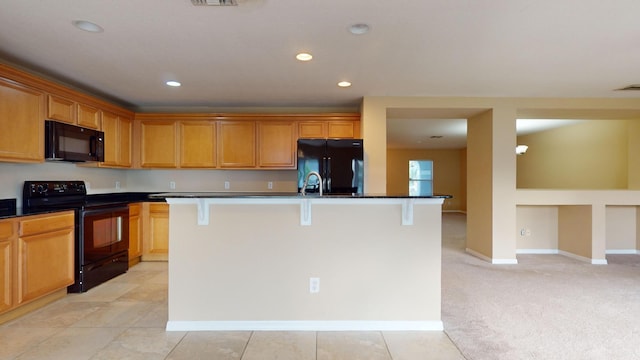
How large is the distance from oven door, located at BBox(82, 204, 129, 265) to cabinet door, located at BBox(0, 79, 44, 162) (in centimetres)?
76

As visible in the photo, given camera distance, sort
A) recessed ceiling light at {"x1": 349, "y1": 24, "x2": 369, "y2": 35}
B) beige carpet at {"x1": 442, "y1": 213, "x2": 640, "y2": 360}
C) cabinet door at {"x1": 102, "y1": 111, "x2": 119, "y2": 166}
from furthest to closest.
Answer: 1. cabinet door at {"x1": 102, "y1": 111, "x2": 119, "y2": 166}
2. recessed ceiling light at {"x1": 349, "y1": 24, "x2": 369, "y2": 35}
3. beige carpet at {"x1": 442, "y1": 213, "x2": 640, "y2": 360}

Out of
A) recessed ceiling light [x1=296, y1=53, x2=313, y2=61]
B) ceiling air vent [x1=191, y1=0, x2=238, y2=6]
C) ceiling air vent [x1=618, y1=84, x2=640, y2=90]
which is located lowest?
ceiling air vent [x1=618, y1=84, x2=640, y2=90]

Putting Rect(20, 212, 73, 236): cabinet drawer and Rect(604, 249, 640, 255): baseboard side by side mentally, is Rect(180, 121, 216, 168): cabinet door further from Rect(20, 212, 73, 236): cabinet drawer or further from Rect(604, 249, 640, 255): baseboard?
Rect(604, 249, 640, 255): baseboard

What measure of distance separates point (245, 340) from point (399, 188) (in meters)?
9.69

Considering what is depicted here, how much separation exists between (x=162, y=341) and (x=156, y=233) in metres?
2.68

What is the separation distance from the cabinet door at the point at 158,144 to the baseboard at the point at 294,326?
116 inches

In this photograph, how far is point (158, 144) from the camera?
4930 millimetres

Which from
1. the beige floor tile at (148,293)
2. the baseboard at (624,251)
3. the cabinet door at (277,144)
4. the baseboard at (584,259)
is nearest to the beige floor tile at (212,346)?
the beige floor tile at (148,293)

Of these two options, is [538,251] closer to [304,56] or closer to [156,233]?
[304,56]

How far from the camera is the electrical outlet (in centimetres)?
263

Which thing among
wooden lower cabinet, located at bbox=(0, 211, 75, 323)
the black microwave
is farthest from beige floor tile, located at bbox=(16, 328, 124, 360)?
the black microwave

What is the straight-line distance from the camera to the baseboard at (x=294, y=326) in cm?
258

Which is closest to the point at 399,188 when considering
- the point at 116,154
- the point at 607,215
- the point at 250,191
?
the point at 607,215

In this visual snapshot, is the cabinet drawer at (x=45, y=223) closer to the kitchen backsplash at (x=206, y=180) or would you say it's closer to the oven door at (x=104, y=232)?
the oven door at (x=104, y=232)
